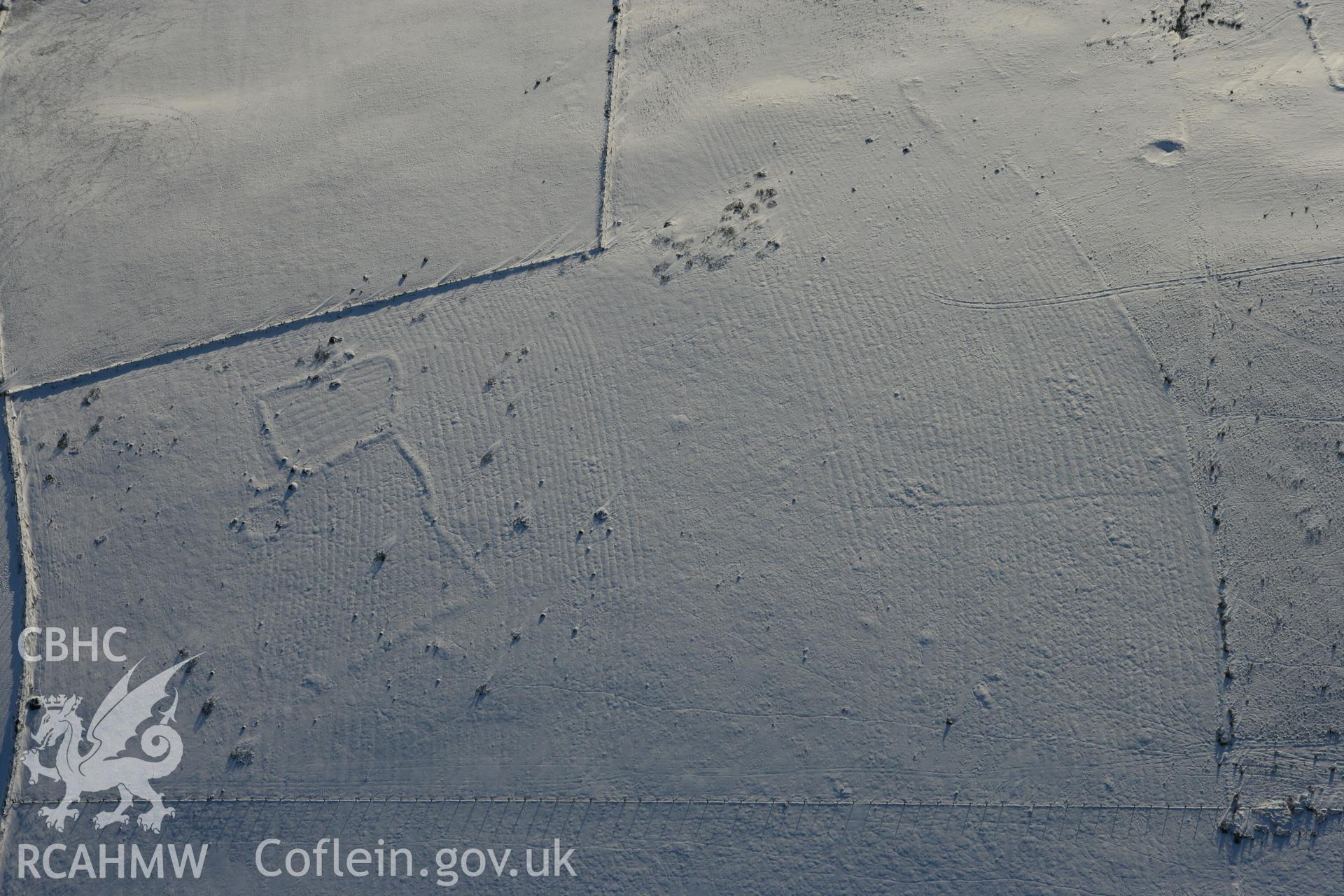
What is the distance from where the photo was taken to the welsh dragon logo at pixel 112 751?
1748 centimetres

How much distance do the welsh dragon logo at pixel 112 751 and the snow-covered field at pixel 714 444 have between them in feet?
0.77

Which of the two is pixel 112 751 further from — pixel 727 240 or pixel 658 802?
pixel 727 240

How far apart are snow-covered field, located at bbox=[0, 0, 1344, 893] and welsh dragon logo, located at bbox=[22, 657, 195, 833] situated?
0.77 feet

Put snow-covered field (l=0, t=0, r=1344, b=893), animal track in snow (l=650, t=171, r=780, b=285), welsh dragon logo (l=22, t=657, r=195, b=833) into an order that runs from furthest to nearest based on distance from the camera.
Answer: animal track in snow (l=650, t=171, r=780, b=285) → welsh dragon logo (l=22, t=657, r=195, b=833) → snow-covered field (l=0, t=0, r=1344, b=893)

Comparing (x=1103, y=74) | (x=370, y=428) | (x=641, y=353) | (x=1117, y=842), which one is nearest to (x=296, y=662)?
(x=370, y=428)

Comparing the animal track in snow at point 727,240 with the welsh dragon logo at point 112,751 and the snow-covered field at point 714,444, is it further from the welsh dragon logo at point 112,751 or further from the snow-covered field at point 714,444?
the welsh dragon logo at point 112,751

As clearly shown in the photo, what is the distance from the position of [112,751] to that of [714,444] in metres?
12.8

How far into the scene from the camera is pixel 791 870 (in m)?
16.7

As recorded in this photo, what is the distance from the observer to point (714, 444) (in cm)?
1973

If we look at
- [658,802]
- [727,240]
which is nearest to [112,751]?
[658,802]

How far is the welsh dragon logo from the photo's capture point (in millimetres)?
17484

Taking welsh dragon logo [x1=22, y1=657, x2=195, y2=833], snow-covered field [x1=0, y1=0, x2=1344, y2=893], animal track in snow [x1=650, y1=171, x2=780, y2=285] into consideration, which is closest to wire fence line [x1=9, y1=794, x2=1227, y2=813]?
snow-covered field [x1=0, y1=0, x2=1344, y2=893]

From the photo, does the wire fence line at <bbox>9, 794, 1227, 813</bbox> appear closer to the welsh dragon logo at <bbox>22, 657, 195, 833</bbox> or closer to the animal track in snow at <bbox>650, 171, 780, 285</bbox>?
the welsh dragon logo at <bbox>22, 657, 195, 833</bbox>

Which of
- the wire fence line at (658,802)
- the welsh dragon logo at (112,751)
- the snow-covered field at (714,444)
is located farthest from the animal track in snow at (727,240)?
the welsh dragon logo at (112,751)
